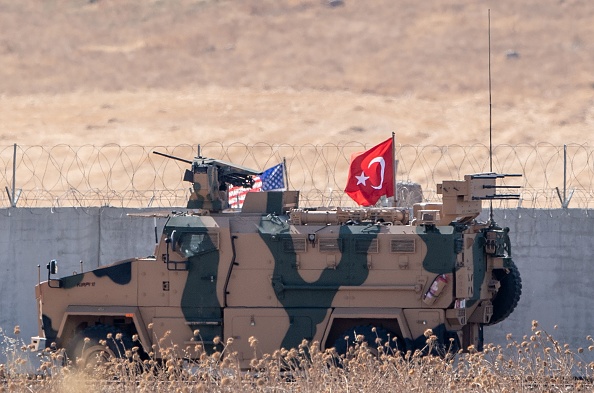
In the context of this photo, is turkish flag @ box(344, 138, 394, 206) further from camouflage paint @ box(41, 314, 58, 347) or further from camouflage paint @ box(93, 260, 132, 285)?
camouflage paint @ box(41, 314, 58, 347)

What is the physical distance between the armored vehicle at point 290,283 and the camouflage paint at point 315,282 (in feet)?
0.03

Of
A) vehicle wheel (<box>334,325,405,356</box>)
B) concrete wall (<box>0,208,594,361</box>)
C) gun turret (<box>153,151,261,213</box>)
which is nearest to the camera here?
vehicle wheel (<box>334,325,405,356</box>)

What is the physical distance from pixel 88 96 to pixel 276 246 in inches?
2065

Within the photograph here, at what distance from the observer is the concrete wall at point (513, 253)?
15.9 meters

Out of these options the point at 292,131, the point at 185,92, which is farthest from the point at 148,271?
the point at 185,92

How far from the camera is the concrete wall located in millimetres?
15867

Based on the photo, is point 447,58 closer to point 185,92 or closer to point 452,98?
point 452,98

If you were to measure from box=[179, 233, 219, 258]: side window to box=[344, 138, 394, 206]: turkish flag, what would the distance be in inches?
119

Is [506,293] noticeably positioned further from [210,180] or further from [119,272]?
[119,272]

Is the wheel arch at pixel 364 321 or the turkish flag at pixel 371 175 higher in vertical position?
the turkish flag at pixel 371 175

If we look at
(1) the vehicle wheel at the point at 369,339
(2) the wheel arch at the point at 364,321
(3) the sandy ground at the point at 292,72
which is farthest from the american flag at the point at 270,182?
(3) the sandy ground at the point at 292,72

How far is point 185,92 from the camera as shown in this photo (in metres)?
63.8

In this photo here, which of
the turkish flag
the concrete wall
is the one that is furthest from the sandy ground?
the concrete wall

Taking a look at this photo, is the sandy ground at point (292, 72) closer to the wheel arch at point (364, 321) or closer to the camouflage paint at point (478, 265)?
the camouflage paint at point (478, 265)
